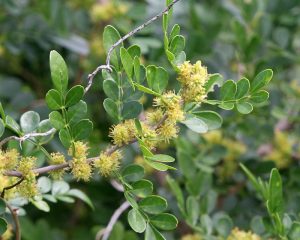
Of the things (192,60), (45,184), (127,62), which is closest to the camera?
(127,62)

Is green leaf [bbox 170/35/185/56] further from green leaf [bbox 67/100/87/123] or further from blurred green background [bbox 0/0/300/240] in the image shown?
blurred green background [bbox 0/0/300/240]

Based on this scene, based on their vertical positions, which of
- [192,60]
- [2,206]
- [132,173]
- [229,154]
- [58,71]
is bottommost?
[2,206]

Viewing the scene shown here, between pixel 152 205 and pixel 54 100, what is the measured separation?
0.78ft

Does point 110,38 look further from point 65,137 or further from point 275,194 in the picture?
point 275,194

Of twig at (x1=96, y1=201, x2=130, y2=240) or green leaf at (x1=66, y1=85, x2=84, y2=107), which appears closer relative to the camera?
green leaf at (x1=66, y1=85, x2=84, y2=107)

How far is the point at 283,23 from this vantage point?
1.76 m

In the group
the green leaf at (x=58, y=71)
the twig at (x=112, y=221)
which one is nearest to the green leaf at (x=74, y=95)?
the green leaf at (x=58, y=71)

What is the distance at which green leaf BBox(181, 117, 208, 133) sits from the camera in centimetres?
100

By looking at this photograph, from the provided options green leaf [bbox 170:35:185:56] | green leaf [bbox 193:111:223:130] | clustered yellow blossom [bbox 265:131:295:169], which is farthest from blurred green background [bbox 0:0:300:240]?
green leaf [bbox 170:35:185:56]

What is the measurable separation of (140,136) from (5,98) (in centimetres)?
81

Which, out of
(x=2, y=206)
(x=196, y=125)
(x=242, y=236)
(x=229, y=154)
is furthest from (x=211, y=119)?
(x=229, y=154)

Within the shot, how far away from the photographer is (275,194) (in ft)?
3.60

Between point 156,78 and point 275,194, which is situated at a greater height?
point 156,78

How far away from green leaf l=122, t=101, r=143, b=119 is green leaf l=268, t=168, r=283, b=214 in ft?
0.87
